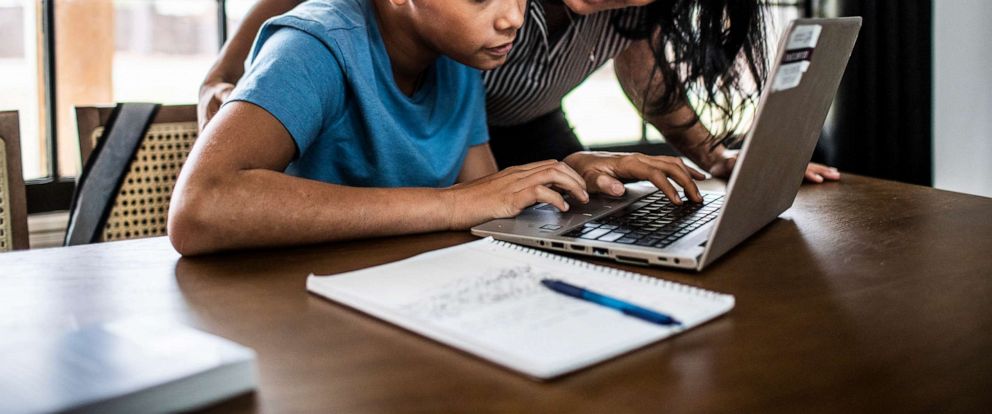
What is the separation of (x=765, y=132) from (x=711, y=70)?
82 cm

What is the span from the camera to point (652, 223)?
1033 millimetres

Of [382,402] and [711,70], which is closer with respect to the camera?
[382,402]

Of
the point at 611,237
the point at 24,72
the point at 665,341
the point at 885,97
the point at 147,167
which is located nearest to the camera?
the point at 665,341

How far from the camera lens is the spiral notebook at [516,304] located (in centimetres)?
60

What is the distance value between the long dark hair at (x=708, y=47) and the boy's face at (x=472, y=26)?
19.3 inches

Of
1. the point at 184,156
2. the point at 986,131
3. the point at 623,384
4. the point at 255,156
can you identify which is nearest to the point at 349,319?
the point at 623,384

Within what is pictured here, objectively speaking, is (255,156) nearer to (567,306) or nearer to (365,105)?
(365,105)

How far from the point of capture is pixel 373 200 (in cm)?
101

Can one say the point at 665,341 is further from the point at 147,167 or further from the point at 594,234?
the point at 147,167

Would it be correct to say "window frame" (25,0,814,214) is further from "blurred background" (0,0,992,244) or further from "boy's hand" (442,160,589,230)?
"boy's hand" (442,160,589,230)

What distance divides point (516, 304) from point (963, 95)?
3.30 meters

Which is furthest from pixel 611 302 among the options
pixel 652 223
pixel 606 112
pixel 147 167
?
pixel 606 112

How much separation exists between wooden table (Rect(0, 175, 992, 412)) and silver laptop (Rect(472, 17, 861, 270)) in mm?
31

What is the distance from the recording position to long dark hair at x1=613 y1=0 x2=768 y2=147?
5.14 feet
